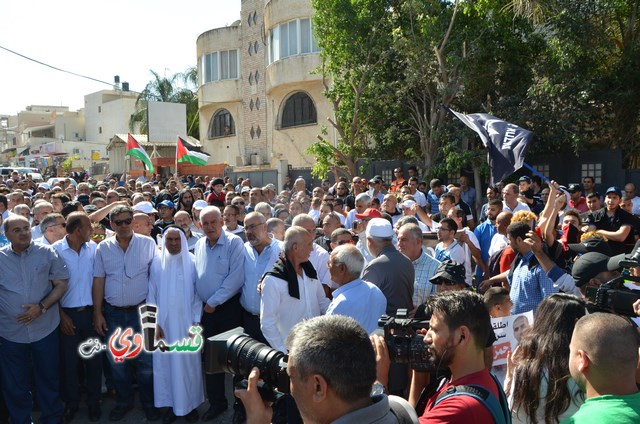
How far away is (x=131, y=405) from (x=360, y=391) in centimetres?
473

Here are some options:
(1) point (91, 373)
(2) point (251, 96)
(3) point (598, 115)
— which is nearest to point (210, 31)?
A: (2) point (251, 96)

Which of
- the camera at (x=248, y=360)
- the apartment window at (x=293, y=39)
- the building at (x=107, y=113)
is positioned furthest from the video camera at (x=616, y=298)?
the building at (x=107, y=113)

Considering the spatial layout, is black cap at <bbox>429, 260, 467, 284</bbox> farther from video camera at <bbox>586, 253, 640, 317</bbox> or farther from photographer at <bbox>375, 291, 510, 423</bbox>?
photographer at <bbox>375, 291, 510, 423</bbox>

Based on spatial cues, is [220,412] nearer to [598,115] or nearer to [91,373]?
[91,373]

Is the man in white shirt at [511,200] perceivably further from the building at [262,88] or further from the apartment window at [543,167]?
the building at [262,88]

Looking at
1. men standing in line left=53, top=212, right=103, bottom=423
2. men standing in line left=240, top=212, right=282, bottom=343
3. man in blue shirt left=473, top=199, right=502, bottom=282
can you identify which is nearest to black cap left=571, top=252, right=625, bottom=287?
men standing in line left=240, top=212, right=282, bottom=343

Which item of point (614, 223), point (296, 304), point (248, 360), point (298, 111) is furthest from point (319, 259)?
point (298, 111)

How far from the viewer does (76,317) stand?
5801mm

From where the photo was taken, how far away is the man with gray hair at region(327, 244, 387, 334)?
4.10 meters

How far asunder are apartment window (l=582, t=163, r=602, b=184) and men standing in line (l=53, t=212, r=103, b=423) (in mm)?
12783

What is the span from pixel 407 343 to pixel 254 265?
330cm

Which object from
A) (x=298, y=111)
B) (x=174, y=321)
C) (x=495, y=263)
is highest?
(x=298, y=111)

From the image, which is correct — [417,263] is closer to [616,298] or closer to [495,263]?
[495,263]

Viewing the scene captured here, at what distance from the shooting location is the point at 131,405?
6.01m
